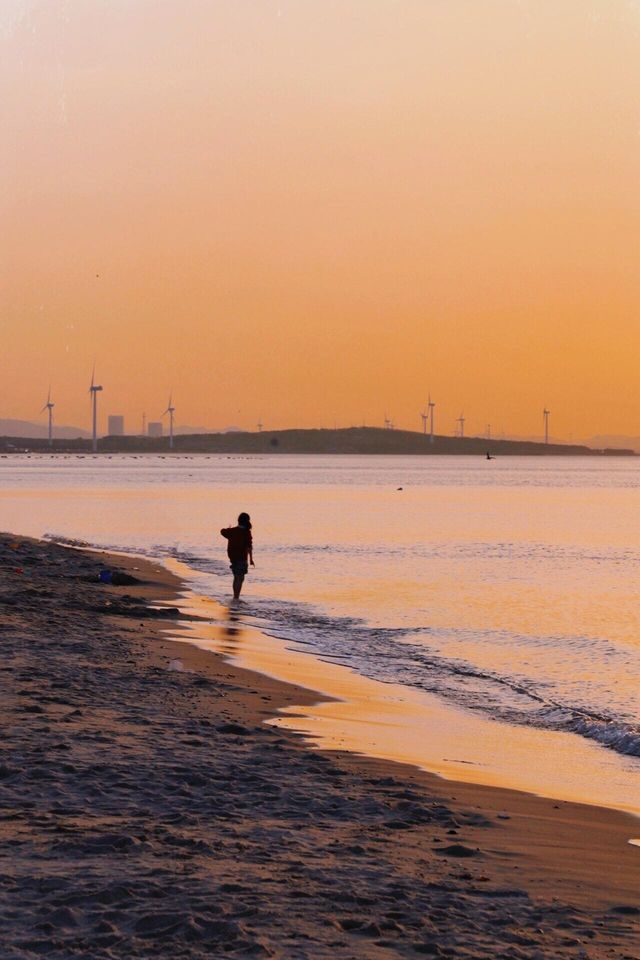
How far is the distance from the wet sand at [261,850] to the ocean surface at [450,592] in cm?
355

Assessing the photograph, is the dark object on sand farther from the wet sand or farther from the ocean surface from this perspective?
the wet sand

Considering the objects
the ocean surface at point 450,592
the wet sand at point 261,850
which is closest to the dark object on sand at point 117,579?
the ocean surface at point 450,592

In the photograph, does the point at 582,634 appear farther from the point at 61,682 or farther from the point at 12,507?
the point at 12,507

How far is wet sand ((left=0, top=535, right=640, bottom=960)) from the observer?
7051 millimetres

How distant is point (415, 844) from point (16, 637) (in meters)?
12.4

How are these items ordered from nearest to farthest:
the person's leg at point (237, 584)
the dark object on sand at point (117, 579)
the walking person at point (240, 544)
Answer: the walking person at point (240, 544) → the person's leg at point (237, 584) → the dark object on sand at point (117, 579)

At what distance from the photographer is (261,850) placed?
28.4 ft

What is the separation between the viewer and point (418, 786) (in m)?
11.3

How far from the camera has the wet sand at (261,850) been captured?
7051 mm

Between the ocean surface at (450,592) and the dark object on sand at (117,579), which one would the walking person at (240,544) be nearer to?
the ocean surface at (450,592)

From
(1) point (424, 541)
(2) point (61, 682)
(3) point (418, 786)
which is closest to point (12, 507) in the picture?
(1) point (424, 541)

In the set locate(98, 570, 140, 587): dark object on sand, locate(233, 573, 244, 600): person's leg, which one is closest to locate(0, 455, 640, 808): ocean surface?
locate(233, 573, 244, 600): person's leg

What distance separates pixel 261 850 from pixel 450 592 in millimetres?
28059

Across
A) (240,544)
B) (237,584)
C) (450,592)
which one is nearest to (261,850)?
→ (240,544)
